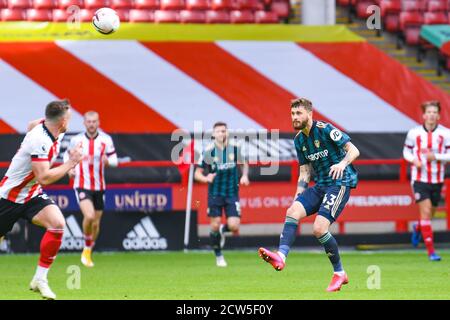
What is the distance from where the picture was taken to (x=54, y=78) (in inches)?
751

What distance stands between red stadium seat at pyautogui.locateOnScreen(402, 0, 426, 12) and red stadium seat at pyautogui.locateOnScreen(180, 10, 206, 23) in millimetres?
4531

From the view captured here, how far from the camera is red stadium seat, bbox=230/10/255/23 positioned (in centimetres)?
2198

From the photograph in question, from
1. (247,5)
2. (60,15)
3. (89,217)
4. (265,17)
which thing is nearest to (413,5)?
(265,17)

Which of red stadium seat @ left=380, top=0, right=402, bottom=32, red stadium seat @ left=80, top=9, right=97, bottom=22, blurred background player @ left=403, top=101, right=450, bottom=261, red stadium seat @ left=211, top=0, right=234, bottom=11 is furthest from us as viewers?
red stadium seat @ left=380, top=0, right=402, bottom=32

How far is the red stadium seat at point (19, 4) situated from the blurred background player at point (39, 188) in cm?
1090

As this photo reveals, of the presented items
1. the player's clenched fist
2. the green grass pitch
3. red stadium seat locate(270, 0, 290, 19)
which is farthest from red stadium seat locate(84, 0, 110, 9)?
the player's clenched fist

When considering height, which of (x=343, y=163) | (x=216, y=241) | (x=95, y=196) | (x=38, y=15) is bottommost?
(x=216, y=241)

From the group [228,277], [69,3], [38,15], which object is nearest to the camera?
[228,277]

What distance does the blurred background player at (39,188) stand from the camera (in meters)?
10.3

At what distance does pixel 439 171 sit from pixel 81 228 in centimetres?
542

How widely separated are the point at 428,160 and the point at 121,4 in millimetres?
8084

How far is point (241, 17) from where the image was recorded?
2206cm

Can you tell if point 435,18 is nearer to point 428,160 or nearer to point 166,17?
point 166,17

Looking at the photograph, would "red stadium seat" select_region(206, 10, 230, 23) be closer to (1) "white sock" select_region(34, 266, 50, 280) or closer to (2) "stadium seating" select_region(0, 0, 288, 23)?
(2) "stadium seating" select_region(0, 0, 288, 23)
